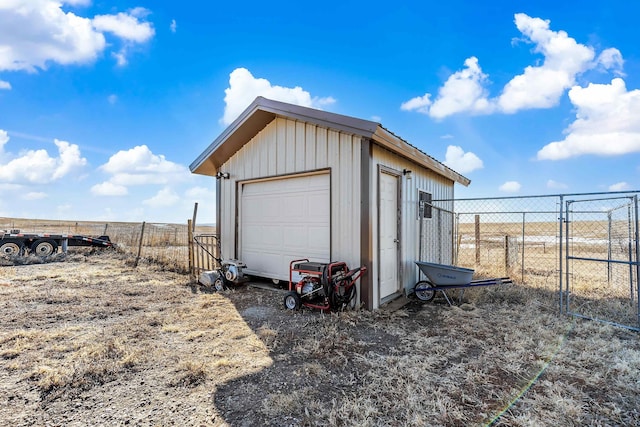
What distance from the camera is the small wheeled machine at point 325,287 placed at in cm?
421

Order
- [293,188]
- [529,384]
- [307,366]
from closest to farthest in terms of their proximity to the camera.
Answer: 1. [529,384]
2. [307,366]
3. [293,188]

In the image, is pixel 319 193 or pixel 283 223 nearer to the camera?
pixel 319 193

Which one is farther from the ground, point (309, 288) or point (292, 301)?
point (309, 288)

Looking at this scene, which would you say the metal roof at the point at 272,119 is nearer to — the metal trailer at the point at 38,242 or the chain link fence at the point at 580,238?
the chain link fence at the point at 580,238

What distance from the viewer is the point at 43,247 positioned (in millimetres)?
10047

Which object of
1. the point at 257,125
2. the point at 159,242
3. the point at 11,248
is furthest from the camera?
the point at 159,242

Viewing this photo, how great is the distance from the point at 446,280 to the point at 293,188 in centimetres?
312

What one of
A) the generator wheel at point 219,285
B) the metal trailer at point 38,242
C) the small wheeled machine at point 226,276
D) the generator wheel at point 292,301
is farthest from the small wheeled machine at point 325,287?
the metal trailer at point 38,242

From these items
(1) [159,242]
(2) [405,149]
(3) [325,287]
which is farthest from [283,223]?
(1) [159,242]

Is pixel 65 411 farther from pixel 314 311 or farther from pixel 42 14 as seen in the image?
pixel 42 14

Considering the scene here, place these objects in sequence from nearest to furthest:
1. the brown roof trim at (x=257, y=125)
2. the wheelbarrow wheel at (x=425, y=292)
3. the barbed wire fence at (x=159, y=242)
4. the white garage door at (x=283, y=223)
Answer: the brown roof trim at (x=257, y=125) → the white garage door at (x=283, y=223) → the wheelbarrow wheel at (x=425, y=292) → the barbed wire fence at (x=159, y=242)

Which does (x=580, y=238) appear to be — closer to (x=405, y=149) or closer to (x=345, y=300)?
(x=405, y=149)

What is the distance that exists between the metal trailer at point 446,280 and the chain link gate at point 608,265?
1048 millimetres

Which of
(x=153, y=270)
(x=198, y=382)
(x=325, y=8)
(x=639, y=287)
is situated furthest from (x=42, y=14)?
(x=639, y=287)
